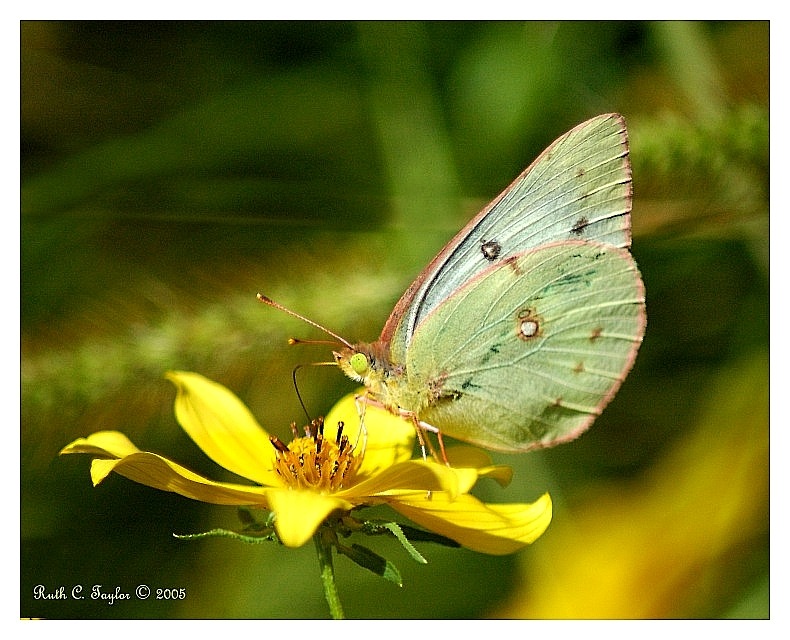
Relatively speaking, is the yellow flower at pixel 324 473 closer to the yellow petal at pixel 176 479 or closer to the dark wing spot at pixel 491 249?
the yellow petal at pixel 176 479

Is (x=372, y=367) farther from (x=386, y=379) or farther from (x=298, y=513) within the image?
(x=298, y=513)

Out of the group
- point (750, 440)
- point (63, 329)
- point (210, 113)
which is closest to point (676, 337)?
point (750, 440)

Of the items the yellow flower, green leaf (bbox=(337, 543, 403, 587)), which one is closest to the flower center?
the yellow flower

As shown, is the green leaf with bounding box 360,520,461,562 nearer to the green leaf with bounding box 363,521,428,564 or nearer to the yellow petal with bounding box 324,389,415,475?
the green leaf with bounding box 363,521,428,564

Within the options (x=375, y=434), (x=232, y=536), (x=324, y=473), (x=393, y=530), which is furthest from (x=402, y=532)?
(x=375, y=434)

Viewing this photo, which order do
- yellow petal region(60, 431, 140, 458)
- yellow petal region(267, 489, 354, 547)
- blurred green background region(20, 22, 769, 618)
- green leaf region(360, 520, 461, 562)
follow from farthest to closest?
1. blurred green background region(20, 22, 769, 618)
2. yellow petal region(60, 431, 140, 458)
3. green leaf region(360, 520, 461, 562)
4. yellow petal region(267, 489, 354, 547)
